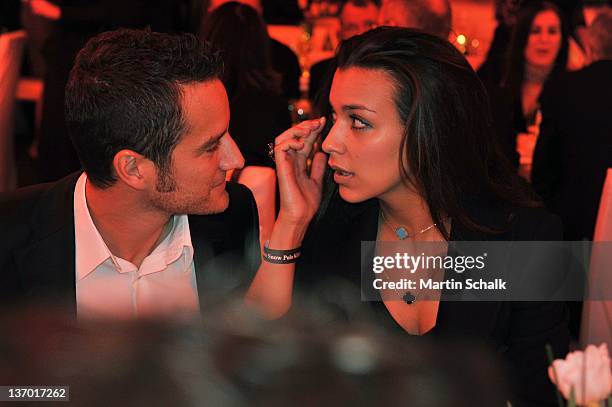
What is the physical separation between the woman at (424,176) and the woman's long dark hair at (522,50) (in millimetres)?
2302

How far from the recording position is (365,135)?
5.86ft

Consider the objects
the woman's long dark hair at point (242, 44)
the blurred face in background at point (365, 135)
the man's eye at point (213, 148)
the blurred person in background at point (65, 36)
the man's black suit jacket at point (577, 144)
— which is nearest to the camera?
the man's eye at point (213, 148)

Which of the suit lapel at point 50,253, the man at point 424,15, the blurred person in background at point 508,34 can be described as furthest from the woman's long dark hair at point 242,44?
the suit lapel at point 50,253

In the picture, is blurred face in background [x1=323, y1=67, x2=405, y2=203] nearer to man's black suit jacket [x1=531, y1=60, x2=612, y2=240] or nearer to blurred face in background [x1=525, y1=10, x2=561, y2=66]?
man's black suit jacket [x1=531, y1=60, x2=612, y2=240]

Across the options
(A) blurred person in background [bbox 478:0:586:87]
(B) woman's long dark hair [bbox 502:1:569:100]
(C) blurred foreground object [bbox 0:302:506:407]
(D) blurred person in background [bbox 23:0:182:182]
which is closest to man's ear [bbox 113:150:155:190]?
(C) blurred foreground object [bbox 0:302:506:407]

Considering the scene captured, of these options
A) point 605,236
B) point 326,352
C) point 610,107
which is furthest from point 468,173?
point 610,107

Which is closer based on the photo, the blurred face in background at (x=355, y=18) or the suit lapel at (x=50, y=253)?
the suit lapel at (x=50, y=253)

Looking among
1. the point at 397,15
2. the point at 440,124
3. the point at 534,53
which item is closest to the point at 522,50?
the point at 534,53

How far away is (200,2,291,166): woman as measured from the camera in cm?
303

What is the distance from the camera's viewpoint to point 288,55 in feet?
14.0

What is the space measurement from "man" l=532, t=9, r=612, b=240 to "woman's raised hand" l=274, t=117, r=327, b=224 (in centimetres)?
160

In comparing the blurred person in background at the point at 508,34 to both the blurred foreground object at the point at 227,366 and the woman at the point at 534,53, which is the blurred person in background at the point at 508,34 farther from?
the blurred foreground object at the point at 227,366

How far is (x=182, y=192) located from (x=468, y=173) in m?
0.66

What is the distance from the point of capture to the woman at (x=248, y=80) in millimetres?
3029
